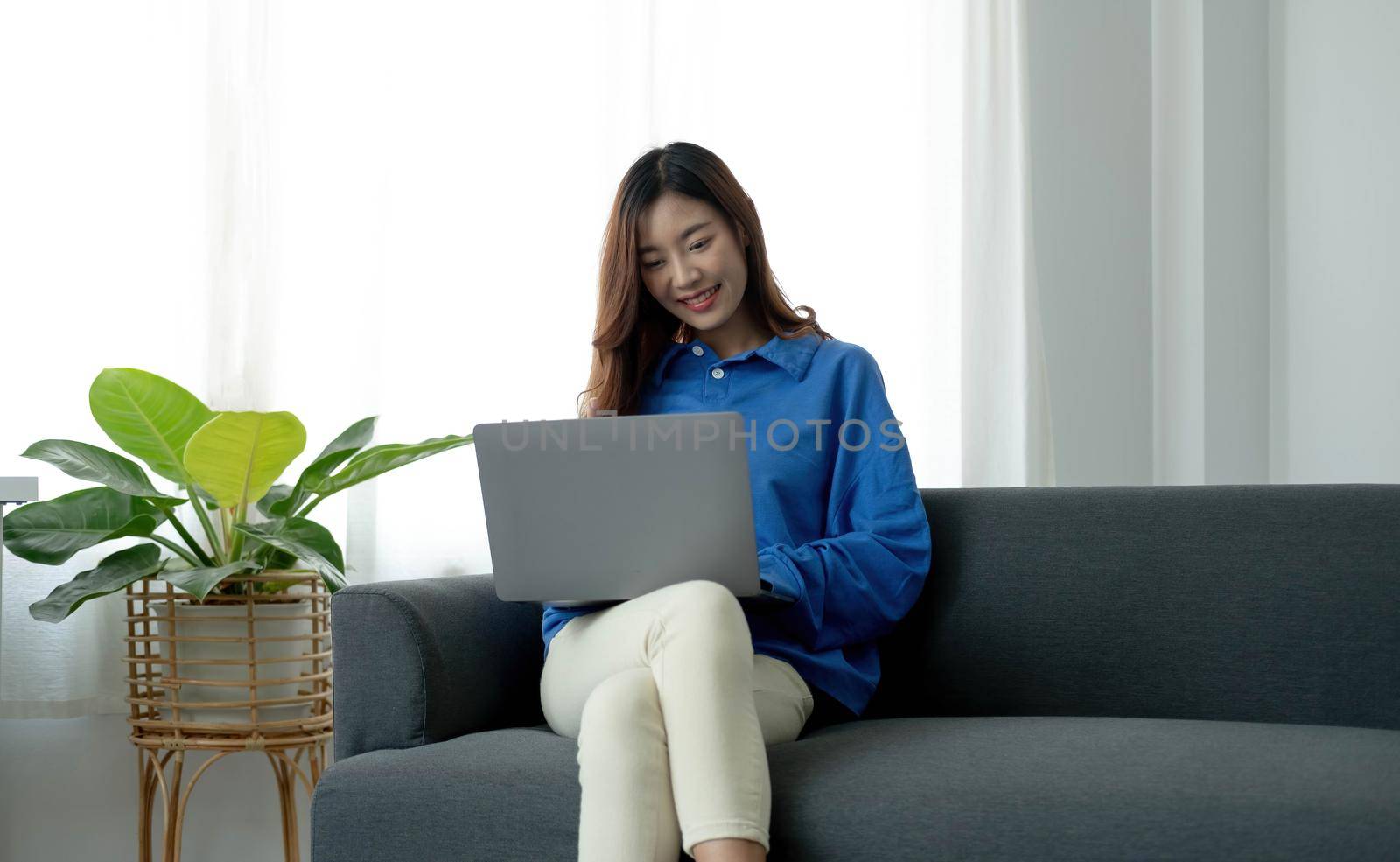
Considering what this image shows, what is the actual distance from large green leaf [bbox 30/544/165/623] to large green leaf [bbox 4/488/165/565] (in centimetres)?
4

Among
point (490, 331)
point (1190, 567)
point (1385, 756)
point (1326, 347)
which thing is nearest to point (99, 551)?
point (490, 331)

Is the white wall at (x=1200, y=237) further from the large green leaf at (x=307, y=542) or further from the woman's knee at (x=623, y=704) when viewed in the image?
the woman's knee at (x=623, y=704)

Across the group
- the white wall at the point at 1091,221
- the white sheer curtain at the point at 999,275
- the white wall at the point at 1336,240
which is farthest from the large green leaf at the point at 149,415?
the white wall at the point at 1336,240

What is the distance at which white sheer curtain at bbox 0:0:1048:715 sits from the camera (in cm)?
231

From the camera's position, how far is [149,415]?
1.94m

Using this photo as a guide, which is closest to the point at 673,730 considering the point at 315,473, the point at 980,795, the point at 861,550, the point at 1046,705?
the point at 980,795

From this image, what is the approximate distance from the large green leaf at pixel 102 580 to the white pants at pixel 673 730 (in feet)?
3.36

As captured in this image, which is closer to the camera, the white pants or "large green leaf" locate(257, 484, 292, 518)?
the white pants

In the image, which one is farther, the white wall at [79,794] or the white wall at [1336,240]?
the white wall at [1336,240]

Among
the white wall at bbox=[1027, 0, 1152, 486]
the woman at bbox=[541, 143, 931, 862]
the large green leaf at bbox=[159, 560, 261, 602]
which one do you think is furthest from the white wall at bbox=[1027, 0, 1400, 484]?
the large green leaf at bbox=[159, 560, 261, 602]

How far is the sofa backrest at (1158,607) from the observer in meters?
1.52

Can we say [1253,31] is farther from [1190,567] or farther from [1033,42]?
[1190,567]

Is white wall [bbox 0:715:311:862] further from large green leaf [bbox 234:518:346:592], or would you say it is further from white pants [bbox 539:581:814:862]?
white pants [bbox 539:581:814:862]

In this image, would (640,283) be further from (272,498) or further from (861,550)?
(272,498)
